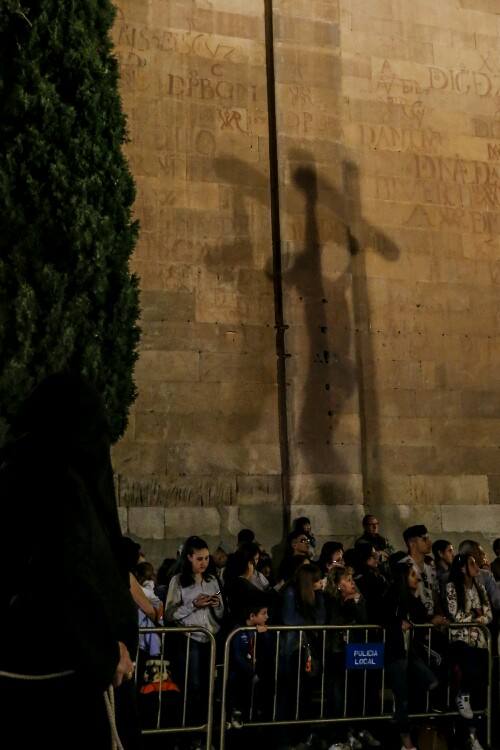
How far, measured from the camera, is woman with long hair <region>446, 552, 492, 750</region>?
7055 mm

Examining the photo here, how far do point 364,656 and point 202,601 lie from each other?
4.20 ft

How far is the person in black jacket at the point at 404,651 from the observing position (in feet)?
22.1

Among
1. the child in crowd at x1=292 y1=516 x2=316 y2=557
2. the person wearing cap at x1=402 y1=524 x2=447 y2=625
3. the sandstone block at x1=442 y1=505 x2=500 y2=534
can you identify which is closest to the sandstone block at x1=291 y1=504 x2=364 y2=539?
the child in crowd at x1=292 y1=516 x2=316 y2=557

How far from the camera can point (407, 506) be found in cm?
1197

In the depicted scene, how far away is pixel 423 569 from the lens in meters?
8.22

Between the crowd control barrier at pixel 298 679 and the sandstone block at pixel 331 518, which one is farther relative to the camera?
the sandstone block at pixel 331 518

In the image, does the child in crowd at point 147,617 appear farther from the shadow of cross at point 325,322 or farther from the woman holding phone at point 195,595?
the shadow of cross at point 325,322

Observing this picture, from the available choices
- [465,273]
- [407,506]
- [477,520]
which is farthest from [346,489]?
[465,273]

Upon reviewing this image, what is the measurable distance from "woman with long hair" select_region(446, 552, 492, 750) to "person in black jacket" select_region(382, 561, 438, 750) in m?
0.26

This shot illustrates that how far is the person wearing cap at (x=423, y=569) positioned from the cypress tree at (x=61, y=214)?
3473 millimetres

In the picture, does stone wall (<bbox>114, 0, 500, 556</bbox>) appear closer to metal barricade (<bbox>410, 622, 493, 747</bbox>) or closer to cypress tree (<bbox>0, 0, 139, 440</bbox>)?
cypress tree (<bbox>0, 0, 139, 440</bbox>)

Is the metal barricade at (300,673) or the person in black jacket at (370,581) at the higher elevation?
the person in black jacket at (370,581)

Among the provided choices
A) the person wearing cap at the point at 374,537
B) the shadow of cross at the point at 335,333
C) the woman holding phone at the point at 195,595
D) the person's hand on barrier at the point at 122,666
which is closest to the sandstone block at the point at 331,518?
the shadow of cross at the point at 335,333

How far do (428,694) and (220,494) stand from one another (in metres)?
4.73
